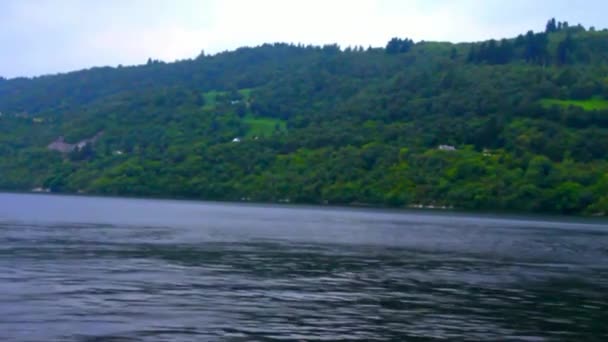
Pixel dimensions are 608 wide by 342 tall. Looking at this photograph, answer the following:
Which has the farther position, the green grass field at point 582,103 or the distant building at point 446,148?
the green grass field at point 582,103

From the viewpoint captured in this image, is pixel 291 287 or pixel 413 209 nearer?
pixel 291 287

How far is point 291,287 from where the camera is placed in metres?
40.4

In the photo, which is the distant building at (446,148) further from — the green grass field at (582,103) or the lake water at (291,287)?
the lake water at (291,287)

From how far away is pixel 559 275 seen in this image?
49.2 meters

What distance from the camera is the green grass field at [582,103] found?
184375mm

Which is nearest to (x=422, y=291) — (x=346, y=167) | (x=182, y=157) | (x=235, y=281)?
(x=235, y=281)

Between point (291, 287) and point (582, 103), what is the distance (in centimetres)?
16337

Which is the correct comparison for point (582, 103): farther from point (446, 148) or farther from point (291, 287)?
point (291, 287)

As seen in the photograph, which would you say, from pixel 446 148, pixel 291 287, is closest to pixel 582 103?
pixel 446 148

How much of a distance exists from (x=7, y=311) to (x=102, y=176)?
6483 inches

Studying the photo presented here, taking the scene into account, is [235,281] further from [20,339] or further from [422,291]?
[20,339]

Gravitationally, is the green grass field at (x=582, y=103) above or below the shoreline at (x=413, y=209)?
above

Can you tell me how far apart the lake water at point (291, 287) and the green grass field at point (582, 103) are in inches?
4559

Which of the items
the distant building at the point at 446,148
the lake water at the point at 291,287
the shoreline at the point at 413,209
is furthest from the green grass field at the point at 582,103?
the lake water at the point at 291,287
